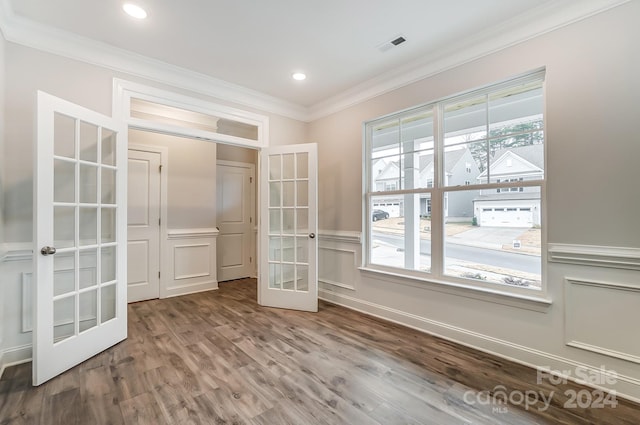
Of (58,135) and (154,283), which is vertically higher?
(58,135)

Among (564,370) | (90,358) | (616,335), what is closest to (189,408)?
(90,358)

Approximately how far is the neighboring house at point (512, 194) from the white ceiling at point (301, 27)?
3.05 feet

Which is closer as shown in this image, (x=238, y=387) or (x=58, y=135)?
(x=238, y=387)

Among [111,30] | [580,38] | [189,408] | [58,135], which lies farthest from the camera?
[111,30]

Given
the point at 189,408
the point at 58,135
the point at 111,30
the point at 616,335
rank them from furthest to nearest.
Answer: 1. the point at 111,30
2. the point at 58,135
3. the point at 616,335
4. the point at 189,408

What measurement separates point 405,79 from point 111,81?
2.91m

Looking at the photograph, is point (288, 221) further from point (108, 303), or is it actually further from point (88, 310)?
point (88, 310)

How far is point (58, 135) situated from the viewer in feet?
6.87

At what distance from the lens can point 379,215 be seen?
3.32 metres

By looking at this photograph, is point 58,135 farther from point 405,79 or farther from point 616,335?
point 616,335

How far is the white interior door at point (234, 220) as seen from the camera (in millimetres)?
4918

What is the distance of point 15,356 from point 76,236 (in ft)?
3.47

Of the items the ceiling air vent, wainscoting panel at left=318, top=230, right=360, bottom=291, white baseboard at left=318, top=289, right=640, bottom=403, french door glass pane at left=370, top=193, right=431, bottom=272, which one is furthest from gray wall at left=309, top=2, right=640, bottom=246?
wainscoting panel at left=318, top=230, right=360, bottom=291

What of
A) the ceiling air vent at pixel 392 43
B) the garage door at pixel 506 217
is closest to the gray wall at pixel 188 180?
the ceiling air vent at pixel 392 43
